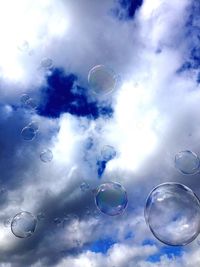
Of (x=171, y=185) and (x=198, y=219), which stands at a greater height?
(x=171, y=185)

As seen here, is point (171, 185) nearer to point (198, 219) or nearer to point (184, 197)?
point (184, 197)

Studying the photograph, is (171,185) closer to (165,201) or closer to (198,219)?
(165,201)

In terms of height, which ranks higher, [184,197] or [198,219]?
[184,197]

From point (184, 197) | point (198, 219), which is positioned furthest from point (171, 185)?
point (198, 219)
